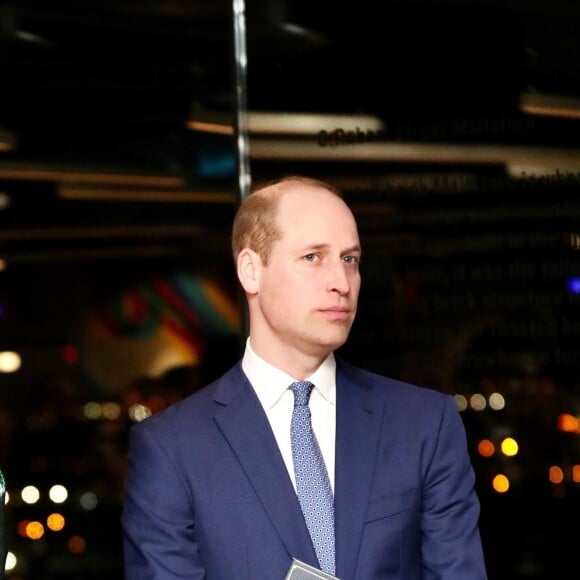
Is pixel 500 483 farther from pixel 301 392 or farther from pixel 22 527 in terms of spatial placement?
pixel 22 527

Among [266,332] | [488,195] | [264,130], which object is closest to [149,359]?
[264,130]

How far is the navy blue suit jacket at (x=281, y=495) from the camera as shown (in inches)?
121

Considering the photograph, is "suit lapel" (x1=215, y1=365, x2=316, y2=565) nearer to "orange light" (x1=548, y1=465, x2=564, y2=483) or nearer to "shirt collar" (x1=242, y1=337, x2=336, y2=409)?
"shirt collar" (x1=242, y1=337, x2=336, y2=409)

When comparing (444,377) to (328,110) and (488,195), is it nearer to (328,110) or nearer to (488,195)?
(488,195)

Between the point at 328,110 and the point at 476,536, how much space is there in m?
2.12

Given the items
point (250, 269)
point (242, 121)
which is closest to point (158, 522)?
point (250, 269)

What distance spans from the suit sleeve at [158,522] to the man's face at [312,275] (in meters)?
0.36

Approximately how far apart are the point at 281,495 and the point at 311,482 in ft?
0.25

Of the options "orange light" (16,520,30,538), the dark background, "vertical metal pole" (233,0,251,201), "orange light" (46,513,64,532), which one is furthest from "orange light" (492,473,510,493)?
"orange light" (16,520,30,538)

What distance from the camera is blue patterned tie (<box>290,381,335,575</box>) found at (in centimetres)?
311

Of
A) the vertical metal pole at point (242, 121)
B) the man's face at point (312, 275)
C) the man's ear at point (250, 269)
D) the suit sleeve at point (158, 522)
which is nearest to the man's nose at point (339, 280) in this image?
the man's face at point (312, 275)

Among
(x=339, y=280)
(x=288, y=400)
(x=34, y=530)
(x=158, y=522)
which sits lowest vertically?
(x=34, y=530)

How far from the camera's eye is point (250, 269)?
3.25 meters

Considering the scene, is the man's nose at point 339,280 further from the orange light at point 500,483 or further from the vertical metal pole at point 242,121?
the vertical metal pole at point 242,121
